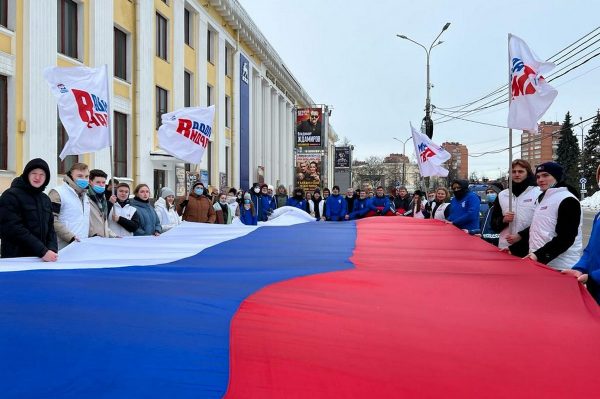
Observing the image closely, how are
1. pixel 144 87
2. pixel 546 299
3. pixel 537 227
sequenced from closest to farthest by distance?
pixel 546 299 < pixel 537 227 < pixel 144 87

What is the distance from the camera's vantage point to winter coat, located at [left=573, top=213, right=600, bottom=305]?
317 centimetres

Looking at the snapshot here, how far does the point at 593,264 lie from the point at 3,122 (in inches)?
510

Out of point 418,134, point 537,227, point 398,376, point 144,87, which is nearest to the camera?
point 398,376

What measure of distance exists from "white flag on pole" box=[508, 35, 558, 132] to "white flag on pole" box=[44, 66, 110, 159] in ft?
16.3

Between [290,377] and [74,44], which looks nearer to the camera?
[290,377]

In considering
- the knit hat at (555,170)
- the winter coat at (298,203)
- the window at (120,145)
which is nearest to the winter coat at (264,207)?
the winter coat at (298,203)

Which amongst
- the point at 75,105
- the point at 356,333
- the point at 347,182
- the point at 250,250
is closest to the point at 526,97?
the point at 250,250

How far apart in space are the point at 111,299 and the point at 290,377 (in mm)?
1131

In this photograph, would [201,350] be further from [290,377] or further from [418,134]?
[418,134]

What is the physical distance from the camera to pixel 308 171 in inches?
1480

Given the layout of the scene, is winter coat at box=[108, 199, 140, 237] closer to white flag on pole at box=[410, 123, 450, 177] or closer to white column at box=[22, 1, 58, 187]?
white column at box=[22, 1, 58, 187]

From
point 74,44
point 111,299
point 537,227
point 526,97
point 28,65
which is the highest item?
point 74,44

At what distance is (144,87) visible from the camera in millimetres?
18547

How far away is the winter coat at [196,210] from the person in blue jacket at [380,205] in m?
5.08
